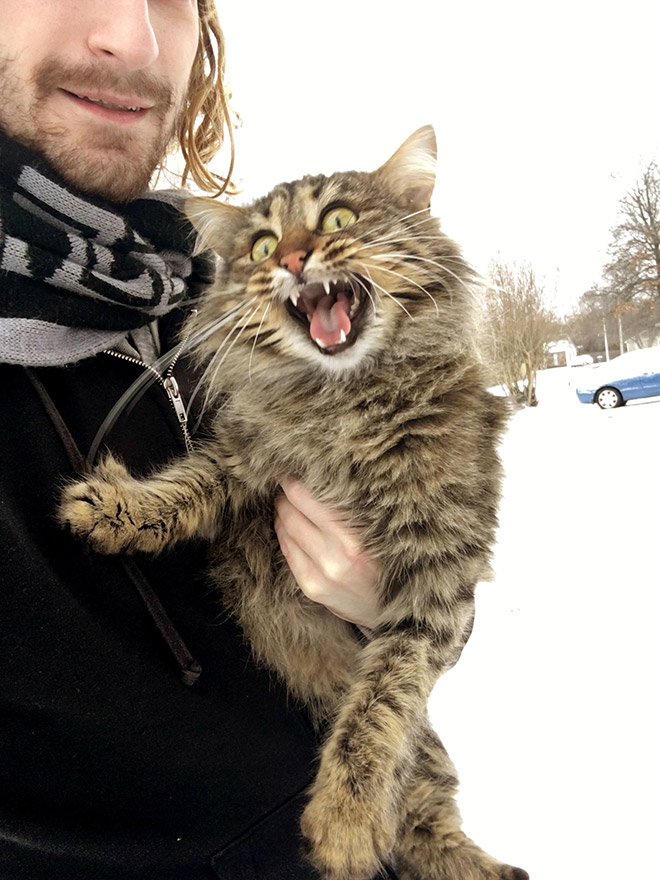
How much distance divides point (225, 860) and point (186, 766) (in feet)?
0.68

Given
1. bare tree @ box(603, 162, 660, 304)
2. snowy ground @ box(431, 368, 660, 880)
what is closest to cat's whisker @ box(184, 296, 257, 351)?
snowy ground @ box(431, 368, 660, 880)

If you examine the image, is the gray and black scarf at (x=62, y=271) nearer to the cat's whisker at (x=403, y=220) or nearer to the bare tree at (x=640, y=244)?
the cat's whisker at (x=403, y=220)

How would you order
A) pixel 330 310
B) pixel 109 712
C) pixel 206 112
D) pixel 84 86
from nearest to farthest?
pixel 109 712 < pixel 84 86 < pixel 330 310 < pixel 206 112

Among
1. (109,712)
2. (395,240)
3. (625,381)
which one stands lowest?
(625,381)

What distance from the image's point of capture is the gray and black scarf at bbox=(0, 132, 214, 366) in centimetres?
121

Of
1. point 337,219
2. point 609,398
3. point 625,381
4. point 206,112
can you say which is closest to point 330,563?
point 337,219

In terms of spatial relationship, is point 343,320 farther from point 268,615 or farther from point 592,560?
point 592,560

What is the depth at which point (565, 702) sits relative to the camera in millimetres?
3359

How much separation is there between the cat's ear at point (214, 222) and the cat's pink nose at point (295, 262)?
0.41 meters

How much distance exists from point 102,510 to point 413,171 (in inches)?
55.4

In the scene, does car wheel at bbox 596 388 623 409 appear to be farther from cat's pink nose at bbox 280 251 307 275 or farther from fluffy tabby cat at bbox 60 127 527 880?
cat's pink nose at bbox 280 251 307 275

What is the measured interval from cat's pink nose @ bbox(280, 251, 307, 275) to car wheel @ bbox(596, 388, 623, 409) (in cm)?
1683

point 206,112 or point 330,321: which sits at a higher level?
point 206,112

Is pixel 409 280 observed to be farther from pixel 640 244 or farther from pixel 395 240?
pixel 640 244
